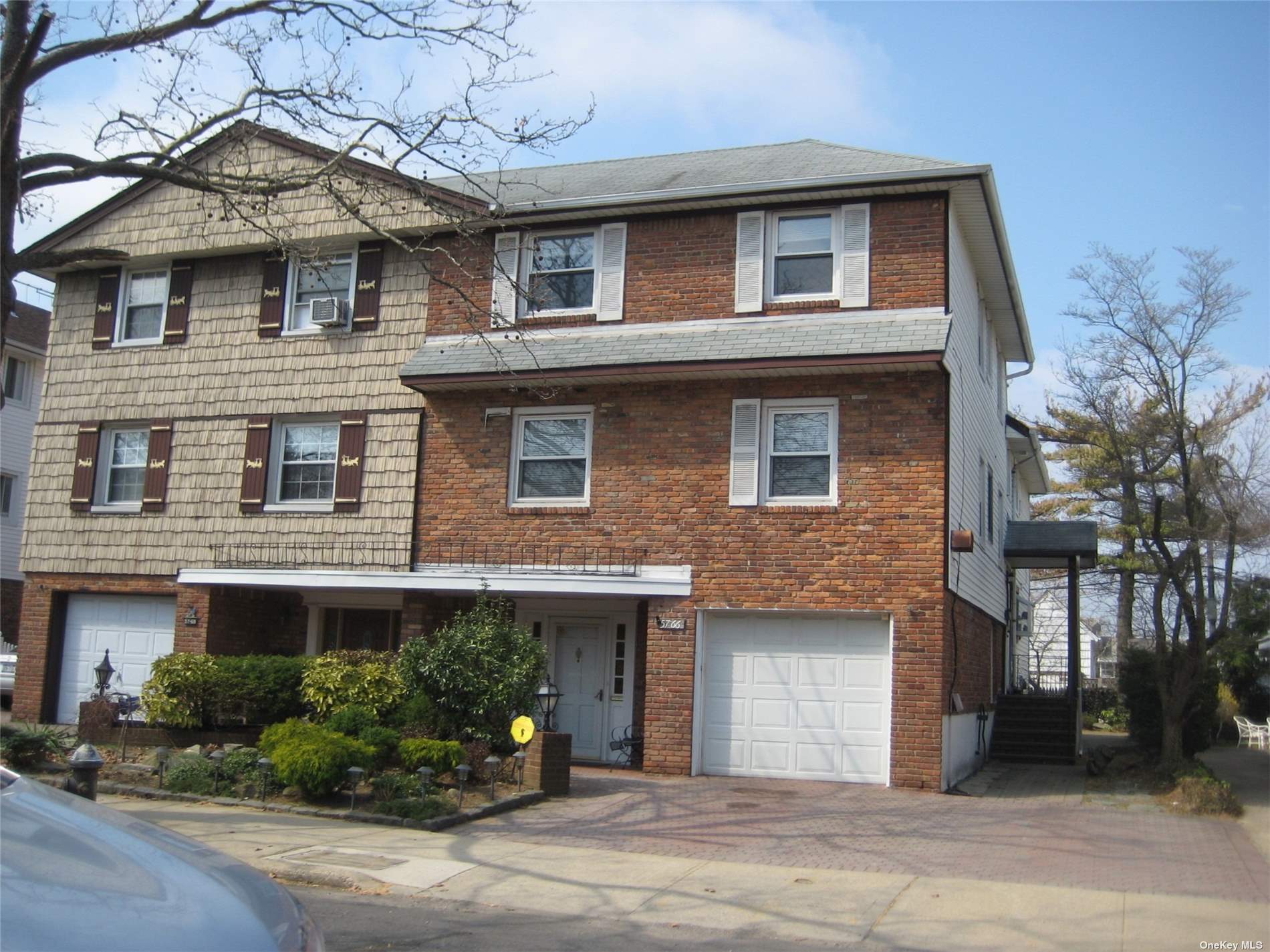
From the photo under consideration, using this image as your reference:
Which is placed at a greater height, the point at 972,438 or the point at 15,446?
the point at 15,446

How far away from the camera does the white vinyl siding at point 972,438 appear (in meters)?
16.6

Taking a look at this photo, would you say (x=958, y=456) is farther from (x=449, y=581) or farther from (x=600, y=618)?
(x=449, y=581)

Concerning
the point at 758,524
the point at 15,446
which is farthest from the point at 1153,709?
the point at 15,446

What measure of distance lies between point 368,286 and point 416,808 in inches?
394

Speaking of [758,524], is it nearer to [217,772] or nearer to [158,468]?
[217,772]

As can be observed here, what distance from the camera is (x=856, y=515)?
51.4 feet

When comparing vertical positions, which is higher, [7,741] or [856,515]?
[856,515]

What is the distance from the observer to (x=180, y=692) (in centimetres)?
1572

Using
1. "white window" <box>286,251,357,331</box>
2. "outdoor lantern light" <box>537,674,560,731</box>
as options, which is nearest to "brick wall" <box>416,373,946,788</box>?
"outdoor lantern light" <box>537,674,560,731</box>

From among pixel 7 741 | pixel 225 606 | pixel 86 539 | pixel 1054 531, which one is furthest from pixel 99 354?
pixel 1054 531

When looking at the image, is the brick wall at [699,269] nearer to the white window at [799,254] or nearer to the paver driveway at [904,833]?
the white window at [799,254]

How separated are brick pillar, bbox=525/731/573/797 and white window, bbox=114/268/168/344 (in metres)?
11.5

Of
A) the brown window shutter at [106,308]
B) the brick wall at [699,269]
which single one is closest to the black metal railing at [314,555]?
the brick wall at [699,269]

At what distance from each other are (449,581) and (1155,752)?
10866 mm
